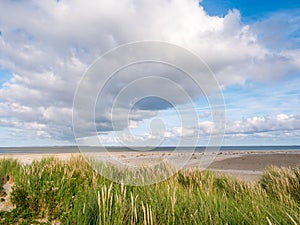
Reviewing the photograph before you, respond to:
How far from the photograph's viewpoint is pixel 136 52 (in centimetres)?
722

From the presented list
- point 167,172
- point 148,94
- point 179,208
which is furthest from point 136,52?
point 179,208

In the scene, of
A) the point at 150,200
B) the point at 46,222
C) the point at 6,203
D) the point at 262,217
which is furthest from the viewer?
the point at 6,203

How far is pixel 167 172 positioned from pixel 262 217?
479 centimetres

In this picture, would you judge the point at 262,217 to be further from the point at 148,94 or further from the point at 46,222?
the point at 148,94

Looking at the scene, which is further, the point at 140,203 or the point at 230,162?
the point at 230,162

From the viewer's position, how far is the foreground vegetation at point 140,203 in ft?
12.5

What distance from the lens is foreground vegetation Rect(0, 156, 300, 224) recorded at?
3816 mm

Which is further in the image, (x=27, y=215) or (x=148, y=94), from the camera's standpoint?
(x=148, y=94)

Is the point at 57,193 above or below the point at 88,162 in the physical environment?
below

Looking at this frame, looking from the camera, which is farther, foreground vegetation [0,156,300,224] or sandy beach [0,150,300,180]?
sandy beach [0,150,300,180]

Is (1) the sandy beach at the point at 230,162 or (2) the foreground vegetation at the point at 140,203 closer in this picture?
(2) the foreground vegetation at the point at 140,203

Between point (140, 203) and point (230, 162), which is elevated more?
point (140, 203)

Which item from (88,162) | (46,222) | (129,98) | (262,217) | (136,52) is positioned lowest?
(46,222)

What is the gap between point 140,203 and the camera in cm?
461
